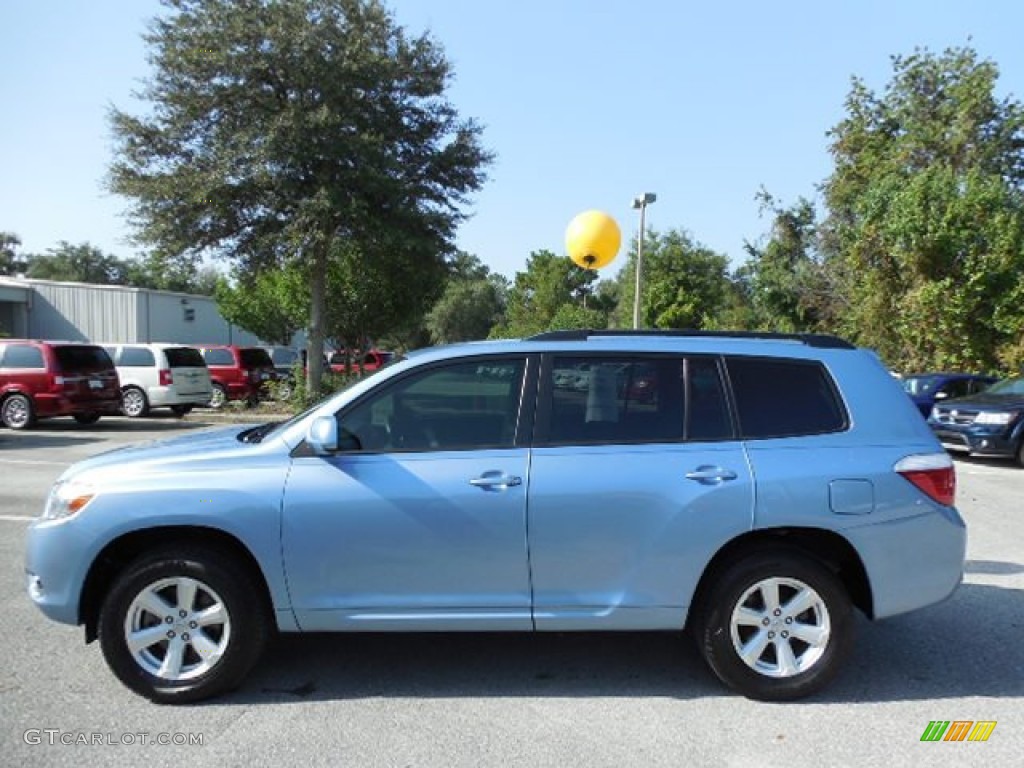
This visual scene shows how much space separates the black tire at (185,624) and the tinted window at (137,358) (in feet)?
52.8

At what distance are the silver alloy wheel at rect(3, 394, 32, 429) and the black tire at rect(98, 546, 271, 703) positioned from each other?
13892 mm

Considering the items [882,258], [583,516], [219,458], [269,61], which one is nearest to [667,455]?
[583,516]

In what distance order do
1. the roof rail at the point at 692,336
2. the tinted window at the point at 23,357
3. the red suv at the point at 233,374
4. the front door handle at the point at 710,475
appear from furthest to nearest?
1. the red suv at the point at 233,374
2. the tinted window at the point at 23,357
3. the roof rail at the point at 692,336
4. the front door handle at the point at 710,475

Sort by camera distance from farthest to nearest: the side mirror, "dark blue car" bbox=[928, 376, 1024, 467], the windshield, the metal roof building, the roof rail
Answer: the metal roof building → the windshield → "dark blue car" bbox=[928, 376, 1024, 467] → the roof rail → the side mirror

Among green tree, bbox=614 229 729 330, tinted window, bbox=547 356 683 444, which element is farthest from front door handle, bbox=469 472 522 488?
green tree, bbox=614 229 729 330

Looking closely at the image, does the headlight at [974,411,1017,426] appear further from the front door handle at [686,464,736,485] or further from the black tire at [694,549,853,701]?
the front door handle at [686,464,736,485]

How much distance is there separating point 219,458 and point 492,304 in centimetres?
6686

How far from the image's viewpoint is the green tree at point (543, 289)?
156 feet

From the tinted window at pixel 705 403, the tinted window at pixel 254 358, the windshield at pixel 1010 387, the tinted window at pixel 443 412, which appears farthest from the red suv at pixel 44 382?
the windshield at pixel 1010 387

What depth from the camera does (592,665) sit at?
421cm

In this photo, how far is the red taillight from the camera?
379cm

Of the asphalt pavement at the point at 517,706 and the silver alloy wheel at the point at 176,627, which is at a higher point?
the silver alloy wheel at the point at 176,627

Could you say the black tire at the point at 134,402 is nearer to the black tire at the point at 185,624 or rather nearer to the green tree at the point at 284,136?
the green tree at the point at 284,136

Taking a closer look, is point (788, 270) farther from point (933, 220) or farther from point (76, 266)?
Result: point (76, 266)
